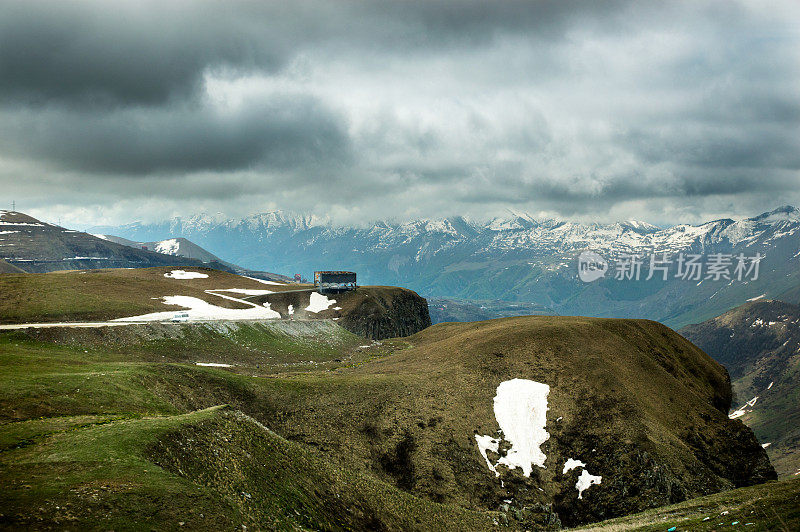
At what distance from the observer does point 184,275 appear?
180125 mm

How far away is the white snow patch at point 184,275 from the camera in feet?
581

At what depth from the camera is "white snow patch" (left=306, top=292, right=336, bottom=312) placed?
15518 centimetres

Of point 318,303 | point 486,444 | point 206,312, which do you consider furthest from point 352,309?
point 486,444

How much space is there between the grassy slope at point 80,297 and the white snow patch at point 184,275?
141 feet

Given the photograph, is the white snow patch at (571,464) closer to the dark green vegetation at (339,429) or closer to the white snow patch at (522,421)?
the dark green vegetation at (339,429)

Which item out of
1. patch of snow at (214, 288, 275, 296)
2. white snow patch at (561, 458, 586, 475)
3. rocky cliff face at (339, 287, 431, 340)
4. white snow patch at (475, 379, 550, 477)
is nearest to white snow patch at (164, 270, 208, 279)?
patch of snow at (214, 288, 275, 296)

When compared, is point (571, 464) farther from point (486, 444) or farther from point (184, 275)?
point (184, 275)

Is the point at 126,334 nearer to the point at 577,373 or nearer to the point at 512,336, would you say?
the point at 512,336

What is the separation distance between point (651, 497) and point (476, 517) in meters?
21.3

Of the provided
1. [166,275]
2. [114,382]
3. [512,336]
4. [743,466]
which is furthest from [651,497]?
[166,275]

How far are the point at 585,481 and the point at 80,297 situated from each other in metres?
103

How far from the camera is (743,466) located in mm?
61375

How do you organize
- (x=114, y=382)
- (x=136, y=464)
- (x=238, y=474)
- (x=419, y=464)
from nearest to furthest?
(x=136, y=464) → (x=238, y=474) → (x=114, y=382) → (x=419, y=464)

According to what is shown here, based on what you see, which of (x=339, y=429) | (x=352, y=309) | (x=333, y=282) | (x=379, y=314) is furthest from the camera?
(x=333, y=282)
